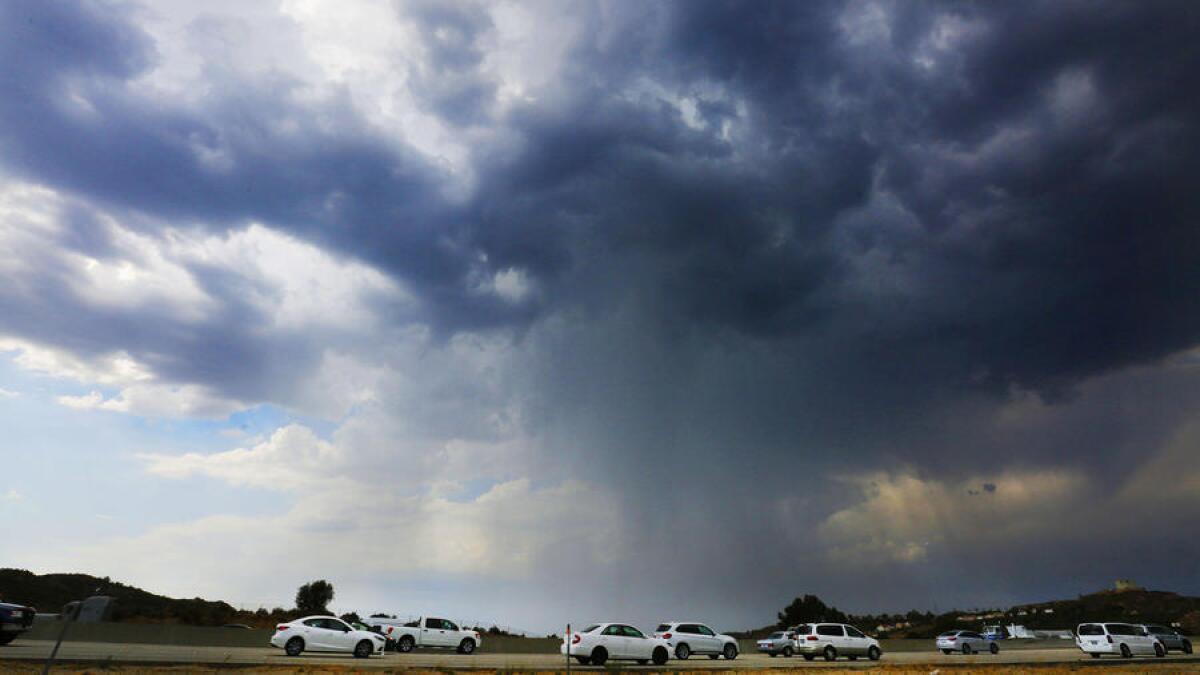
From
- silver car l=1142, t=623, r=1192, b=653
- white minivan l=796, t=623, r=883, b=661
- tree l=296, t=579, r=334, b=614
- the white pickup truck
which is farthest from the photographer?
tree l=296, t=579, r=334, b=614

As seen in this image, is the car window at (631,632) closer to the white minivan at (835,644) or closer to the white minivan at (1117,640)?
the white minivan at (835,644)

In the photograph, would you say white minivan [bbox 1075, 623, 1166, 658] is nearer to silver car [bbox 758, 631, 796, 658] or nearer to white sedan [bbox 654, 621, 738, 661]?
silver car [bbox 758, 631, 796, 658]

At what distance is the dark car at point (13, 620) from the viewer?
28844 millimetres

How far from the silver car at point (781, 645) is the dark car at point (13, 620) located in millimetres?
38334

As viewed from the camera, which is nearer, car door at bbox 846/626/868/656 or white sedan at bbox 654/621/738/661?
Answer: white sedan at bbox 654/621/738/661

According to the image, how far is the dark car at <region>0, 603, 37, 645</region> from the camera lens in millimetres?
28844

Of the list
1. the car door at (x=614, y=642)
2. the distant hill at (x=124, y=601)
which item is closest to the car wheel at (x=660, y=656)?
the car door at (x=614, y=642)

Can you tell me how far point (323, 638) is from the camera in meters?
32.7

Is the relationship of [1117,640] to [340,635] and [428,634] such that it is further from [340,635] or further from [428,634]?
[340,635]

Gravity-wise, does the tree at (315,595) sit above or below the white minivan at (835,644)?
above

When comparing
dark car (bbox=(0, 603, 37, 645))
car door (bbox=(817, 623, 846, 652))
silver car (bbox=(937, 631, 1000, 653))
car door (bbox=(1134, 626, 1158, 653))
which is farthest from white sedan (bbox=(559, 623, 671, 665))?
car door (bbox=(1134, 626, 1158, 653))

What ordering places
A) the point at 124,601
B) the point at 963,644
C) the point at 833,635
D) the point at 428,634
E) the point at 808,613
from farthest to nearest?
1. the point at 808,613
2. the point at 124,601
3. the point at 963,644
4. the point at 833,635
5. the point at 428,634

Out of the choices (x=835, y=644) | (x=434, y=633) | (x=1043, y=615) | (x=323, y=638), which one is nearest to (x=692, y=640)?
(x=835, y=644)

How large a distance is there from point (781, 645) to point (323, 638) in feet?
92.0
